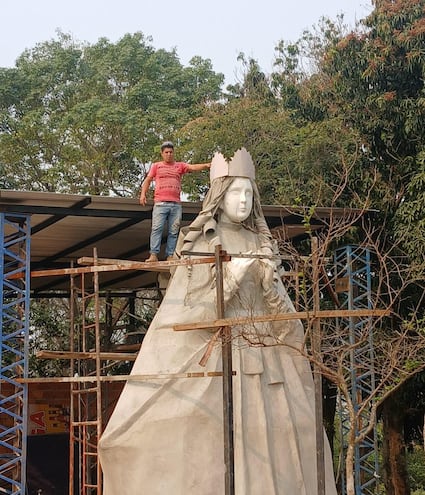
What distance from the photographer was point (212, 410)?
9891 mm

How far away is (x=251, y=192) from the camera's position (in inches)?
433

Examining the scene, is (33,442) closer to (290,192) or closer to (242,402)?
(290,192)

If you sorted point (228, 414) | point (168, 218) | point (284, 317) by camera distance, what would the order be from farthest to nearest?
point (168, 218)
point (228, 414)
point (284, 317)

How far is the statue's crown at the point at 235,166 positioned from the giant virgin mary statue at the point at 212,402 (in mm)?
534

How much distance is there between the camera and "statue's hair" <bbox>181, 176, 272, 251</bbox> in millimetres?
10727

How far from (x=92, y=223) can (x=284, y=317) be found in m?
5.25

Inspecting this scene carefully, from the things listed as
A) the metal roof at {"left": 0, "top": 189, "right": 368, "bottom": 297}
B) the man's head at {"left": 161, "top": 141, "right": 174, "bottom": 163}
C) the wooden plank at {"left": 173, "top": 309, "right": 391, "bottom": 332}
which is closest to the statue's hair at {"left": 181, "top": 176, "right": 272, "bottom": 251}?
the man's head at {"left": 161, "top": 141, "right": 174, "bottom": 163}

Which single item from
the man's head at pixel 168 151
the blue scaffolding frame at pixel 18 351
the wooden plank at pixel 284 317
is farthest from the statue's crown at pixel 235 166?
the blue scaffolding frame at pixel 18 351

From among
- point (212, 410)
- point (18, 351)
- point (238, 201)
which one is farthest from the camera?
point (18, 351)

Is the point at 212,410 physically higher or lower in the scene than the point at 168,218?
lower

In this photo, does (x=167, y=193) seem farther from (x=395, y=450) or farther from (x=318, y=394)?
(x=395, y=450)

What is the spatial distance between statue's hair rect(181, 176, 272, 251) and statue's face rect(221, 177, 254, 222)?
0.06 m

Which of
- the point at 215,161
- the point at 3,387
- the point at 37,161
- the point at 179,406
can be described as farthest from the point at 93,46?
the point at 179,406

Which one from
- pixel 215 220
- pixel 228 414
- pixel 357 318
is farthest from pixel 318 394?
pixel 357 318
